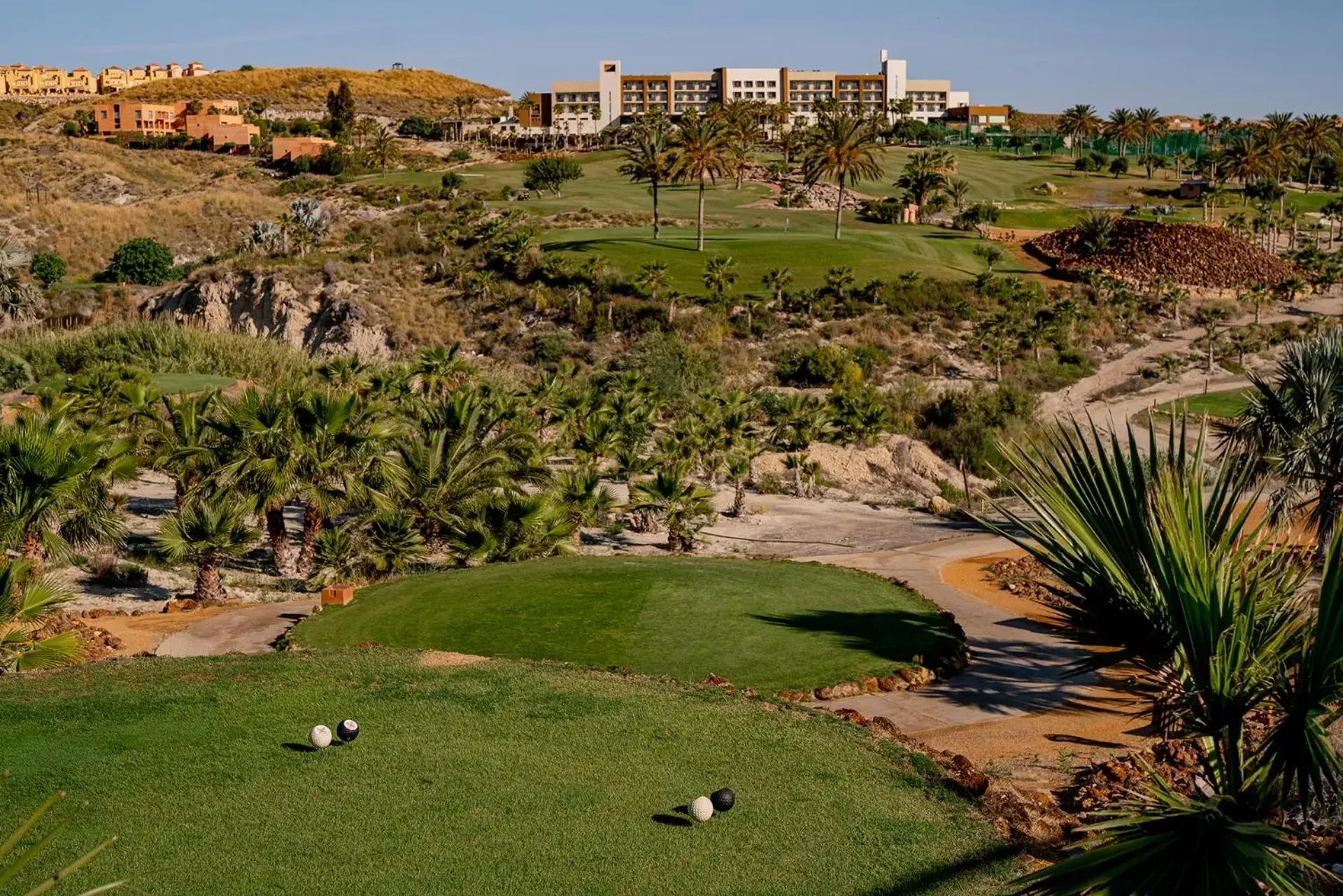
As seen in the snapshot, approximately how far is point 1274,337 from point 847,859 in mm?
58747

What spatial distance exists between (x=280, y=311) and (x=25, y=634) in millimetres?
52368

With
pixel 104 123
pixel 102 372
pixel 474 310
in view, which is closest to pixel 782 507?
pixel 102 372

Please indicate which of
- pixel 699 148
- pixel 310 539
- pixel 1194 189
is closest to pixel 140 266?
pixel 699 148

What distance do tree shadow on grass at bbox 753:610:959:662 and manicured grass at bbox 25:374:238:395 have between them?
80.6 ft

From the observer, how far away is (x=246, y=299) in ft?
221

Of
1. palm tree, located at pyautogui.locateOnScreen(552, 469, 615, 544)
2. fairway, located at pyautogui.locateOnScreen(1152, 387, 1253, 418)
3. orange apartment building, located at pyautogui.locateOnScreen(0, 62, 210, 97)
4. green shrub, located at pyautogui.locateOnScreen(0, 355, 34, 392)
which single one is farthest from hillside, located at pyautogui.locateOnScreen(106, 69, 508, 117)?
palm tree, located at pyautogui.locateOnScreen(552, 469, 615, 544)

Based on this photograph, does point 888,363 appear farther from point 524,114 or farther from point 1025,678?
point 524,114

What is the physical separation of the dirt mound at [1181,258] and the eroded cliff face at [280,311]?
1676 inches

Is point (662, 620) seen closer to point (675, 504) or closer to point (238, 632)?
point (238, 632)

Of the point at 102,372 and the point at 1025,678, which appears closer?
the point at 1025,678

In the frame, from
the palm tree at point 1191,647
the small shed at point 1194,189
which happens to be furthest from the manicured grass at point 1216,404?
the small shed at point 1194,189

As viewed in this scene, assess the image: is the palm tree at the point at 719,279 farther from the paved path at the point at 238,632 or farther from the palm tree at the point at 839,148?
the paved path at the point at 238,632

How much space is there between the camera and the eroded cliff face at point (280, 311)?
61375mm

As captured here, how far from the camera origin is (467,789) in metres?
11.1
